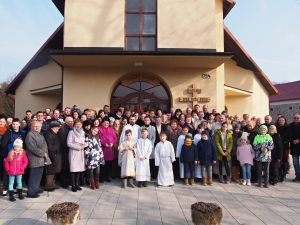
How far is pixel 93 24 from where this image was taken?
1059 cm

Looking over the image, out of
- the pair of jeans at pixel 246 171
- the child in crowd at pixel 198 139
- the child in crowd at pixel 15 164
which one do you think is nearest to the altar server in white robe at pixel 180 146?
the child in crowd at pixel 198 139

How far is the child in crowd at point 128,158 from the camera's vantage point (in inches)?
291

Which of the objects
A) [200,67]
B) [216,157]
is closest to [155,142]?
[216,157]

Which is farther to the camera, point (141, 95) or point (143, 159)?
point (141, 95)

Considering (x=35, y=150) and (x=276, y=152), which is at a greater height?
(x=35, y=150)

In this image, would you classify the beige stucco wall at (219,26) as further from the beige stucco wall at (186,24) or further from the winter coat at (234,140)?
the winter coat at (234,140)

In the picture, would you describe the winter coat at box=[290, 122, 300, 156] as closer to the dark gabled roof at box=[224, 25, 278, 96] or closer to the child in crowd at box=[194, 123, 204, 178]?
the child in crowd at box=[194, 123, 204, 178]

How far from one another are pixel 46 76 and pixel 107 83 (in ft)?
17.4

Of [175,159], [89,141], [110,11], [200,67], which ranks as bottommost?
[175,159]

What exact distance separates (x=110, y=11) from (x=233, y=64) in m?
7.59

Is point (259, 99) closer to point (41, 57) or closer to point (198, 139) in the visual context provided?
point (198, 139)

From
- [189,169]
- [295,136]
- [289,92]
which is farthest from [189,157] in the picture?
[289,92]

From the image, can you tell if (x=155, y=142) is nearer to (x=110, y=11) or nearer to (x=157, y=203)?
(x=157, y=203)

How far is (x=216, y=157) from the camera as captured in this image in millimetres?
7719
